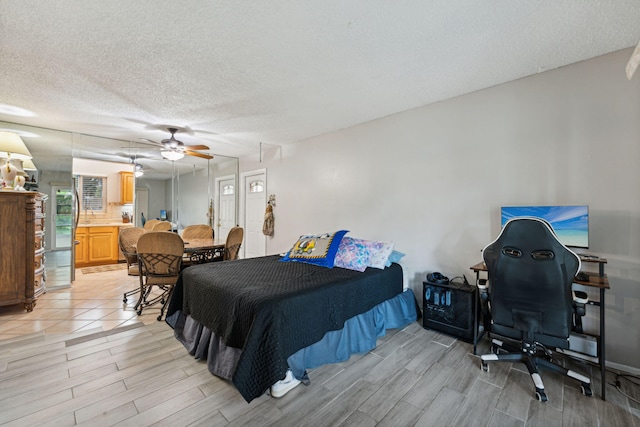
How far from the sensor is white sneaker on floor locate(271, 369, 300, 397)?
1731mm

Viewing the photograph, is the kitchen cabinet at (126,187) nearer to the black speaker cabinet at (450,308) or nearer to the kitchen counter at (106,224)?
the kitchen counter at (106,224)

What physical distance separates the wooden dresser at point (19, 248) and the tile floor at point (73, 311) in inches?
10.0

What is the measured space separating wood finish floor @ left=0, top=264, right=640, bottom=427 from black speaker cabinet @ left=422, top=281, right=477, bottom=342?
0.47 ft

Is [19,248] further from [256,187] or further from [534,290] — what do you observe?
[534,290]

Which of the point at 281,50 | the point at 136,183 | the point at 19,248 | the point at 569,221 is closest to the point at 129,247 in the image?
A: the point at 19,248

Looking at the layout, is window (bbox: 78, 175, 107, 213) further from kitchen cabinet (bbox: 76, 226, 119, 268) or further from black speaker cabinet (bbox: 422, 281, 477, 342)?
black speaker cabinet (bbox: 422, 281, 477, 342)

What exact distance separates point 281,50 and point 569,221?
9.12 feet

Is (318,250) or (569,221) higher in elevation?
(569,221)

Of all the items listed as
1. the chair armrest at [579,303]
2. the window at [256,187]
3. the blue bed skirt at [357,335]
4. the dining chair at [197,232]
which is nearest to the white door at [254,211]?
the window at [256,187]

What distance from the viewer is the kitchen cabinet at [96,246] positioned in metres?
5.40

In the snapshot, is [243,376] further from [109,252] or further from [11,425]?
[109,252]

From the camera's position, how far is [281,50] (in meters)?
2.14

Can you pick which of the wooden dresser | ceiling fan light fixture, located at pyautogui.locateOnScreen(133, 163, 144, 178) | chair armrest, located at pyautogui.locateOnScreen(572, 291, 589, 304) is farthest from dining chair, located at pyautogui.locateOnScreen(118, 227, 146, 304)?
chair armrest, located at pyautogui.locateOnScreen(572, 291, 589, 304)

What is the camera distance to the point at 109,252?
5.73 meters
